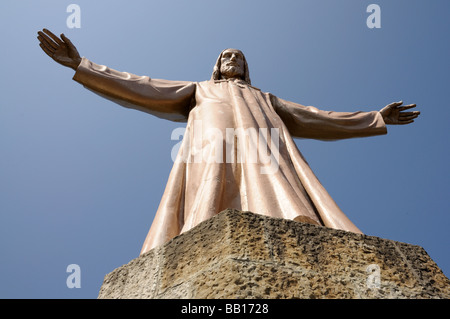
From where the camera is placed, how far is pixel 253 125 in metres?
5.04

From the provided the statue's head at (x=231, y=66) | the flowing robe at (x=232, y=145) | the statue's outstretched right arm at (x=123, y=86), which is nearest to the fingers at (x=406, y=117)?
the flowing robe at (x=232, y=145)

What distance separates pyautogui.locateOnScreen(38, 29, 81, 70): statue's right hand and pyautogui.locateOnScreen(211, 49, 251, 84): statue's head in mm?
1724

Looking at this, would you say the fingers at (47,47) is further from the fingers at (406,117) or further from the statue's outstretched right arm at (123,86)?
the fingers at (406,117)

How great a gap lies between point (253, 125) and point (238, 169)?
2.38 feet

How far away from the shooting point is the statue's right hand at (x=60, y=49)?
576cm

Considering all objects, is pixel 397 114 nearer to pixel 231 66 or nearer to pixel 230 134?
pixel 231 66

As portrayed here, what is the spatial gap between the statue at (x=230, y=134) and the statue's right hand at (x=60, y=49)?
0.03 feet

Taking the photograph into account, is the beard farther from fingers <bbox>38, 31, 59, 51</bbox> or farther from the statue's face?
fingers <bbox>38, 31, 59, 51</bbox>

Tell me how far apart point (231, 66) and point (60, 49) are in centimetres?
206

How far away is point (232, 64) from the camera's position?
22.1ft

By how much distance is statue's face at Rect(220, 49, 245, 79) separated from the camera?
21.8 ft

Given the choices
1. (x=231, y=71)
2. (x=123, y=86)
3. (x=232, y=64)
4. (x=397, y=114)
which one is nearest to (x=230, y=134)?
(x=123, y=86)
